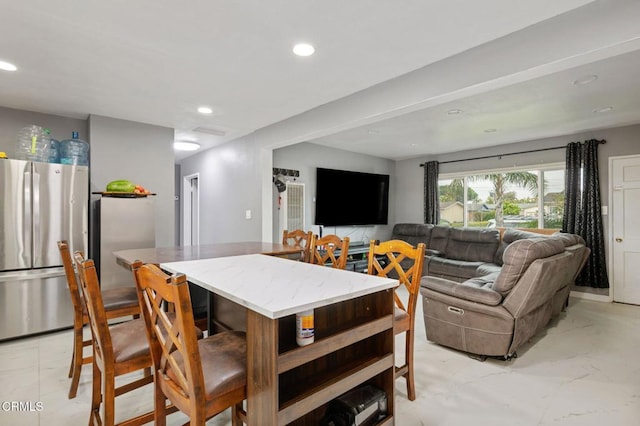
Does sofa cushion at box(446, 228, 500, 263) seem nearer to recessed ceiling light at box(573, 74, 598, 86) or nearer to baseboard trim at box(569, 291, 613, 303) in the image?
baseboard trim at box(569, 291, 613, 303)

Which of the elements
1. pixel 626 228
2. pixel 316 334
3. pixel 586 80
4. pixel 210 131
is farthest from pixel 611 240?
pixel 210 131

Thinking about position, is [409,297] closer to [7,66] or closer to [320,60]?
[320,60]

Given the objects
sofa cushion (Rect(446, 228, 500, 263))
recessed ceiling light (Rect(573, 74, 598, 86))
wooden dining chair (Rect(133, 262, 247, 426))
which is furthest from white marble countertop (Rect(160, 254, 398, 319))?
sofa cushion (Rect(446, 228, 500, 263))

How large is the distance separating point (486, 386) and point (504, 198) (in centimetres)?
438

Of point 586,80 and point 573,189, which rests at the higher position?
point 586,80

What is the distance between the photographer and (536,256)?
2.63 m

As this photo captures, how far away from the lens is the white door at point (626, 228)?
4367 mm

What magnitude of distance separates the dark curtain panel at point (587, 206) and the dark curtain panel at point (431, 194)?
2.16 m

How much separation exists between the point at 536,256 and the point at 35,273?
472 centimetres

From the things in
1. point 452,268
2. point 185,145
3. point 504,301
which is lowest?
point 452,268

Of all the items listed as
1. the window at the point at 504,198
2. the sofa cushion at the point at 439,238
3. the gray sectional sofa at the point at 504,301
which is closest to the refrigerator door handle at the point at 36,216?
the gray sectional sofa at the point at 504,301

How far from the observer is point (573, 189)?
15.7 feet

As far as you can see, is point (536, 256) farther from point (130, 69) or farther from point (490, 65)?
point (130, 69)

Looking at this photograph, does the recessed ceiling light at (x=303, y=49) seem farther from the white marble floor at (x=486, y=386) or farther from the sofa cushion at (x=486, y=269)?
the sofa cushion at (x=486, y=269)
